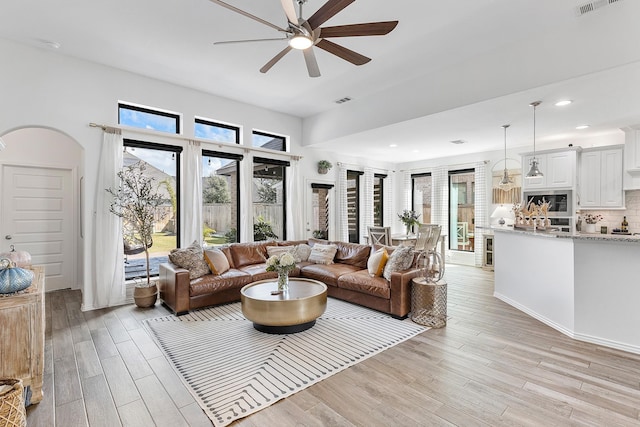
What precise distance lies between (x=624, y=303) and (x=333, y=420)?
3.27m

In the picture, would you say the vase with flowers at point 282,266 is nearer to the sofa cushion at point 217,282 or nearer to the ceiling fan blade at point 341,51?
the sofa cushion at point 217,282

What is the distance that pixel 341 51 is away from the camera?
9.58 feet

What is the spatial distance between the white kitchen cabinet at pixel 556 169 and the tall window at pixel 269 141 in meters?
5.01

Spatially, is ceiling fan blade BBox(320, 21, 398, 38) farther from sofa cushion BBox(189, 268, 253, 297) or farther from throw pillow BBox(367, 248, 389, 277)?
sofa cushion BBox(189, 268, 253, 297)

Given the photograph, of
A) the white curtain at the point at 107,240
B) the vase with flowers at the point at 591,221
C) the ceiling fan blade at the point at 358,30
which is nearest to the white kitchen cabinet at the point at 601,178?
the vase with flowers at the point at 591,221

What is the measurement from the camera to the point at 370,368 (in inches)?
108

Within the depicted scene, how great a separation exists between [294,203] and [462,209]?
4.72 meters

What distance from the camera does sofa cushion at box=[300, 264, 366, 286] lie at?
474 centimetres

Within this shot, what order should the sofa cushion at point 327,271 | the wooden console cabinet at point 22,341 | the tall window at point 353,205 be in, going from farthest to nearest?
the tall window at point 353,205, the sofa cushion at point 327,271, the wooden console cabinet at point 22,341

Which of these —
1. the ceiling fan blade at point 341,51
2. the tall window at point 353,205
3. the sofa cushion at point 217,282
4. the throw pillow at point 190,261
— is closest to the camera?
the ceiling fan blade at point 341,51

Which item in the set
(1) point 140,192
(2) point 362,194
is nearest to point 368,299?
(1) point 140,192

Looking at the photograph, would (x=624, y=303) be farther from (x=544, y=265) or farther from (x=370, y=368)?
(x=370, y=368)

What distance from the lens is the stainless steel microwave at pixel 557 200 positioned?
19.0 ft

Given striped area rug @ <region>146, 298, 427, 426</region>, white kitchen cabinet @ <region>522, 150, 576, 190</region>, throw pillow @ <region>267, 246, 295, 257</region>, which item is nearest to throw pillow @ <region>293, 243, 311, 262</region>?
throw pillow @ <region>267, 246, 295, 257</region>
